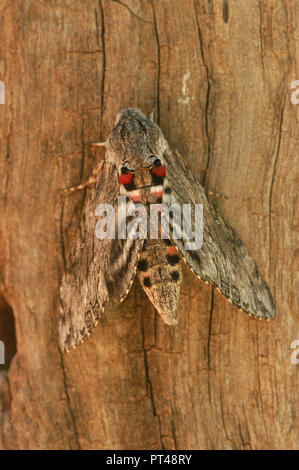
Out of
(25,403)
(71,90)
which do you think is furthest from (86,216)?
(25,403)

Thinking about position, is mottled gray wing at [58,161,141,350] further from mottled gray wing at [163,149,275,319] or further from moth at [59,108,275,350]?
mottled gray wing at [163,149,275,319]

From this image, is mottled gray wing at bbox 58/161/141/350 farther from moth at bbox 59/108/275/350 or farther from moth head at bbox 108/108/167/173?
moth head at bbox 108/108/167/173

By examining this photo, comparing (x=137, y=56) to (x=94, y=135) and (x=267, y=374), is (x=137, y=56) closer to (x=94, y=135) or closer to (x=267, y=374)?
(x=94, y=135)

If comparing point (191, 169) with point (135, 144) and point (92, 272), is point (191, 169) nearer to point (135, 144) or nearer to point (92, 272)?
point (135, 144)

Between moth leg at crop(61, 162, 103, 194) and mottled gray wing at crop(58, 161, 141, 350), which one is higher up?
moth leg at crop(61, 162, 103, 194)

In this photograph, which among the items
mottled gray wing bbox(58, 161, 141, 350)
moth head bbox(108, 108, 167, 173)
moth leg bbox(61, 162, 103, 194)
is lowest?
mottled gray wing bbox(58, 161, 141, 350)

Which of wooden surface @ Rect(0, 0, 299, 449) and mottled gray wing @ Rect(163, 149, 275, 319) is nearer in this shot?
mottled gray wing @ Rect(163, 149, 275, 319)

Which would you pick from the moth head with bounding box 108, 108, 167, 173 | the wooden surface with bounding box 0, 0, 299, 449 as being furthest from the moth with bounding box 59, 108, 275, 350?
the wooden surface with bounding box 0, 0, 299, 449
